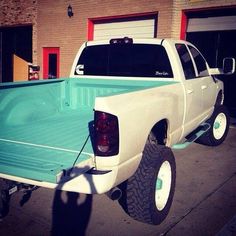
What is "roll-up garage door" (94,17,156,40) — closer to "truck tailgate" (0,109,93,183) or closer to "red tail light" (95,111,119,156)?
"truck tailgate" (0,109,93,183)

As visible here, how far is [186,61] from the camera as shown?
523cm

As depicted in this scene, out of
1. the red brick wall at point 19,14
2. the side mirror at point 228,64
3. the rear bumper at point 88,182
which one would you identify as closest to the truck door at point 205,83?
the side mirror at point 228,64

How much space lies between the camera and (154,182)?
11.2ft

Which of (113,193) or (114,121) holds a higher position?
(114,121)

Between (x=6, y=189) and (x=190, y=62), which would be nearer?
(x=6, y=189)

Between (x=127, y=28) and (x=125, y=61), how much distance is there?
794 cm

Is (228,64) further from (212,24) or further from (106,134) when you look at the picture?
(212,24)

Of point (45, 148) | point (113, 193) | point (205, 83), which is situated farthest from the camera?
point (205, 83)

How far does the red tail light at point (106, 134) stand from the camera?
276 centimetres

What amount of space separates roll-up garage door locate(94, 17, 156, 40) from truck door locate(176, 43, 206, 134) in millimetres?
6746

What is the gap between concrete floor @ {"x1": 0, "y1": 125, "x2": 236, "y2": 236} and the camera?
3504mm

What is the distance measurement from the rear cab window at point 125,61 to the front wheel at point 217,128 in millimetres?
2218

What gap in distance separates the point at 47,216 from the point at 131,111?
1.81 metres

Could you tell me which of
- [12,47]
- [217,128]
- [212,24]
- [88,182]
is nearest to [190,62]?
[217,128]
